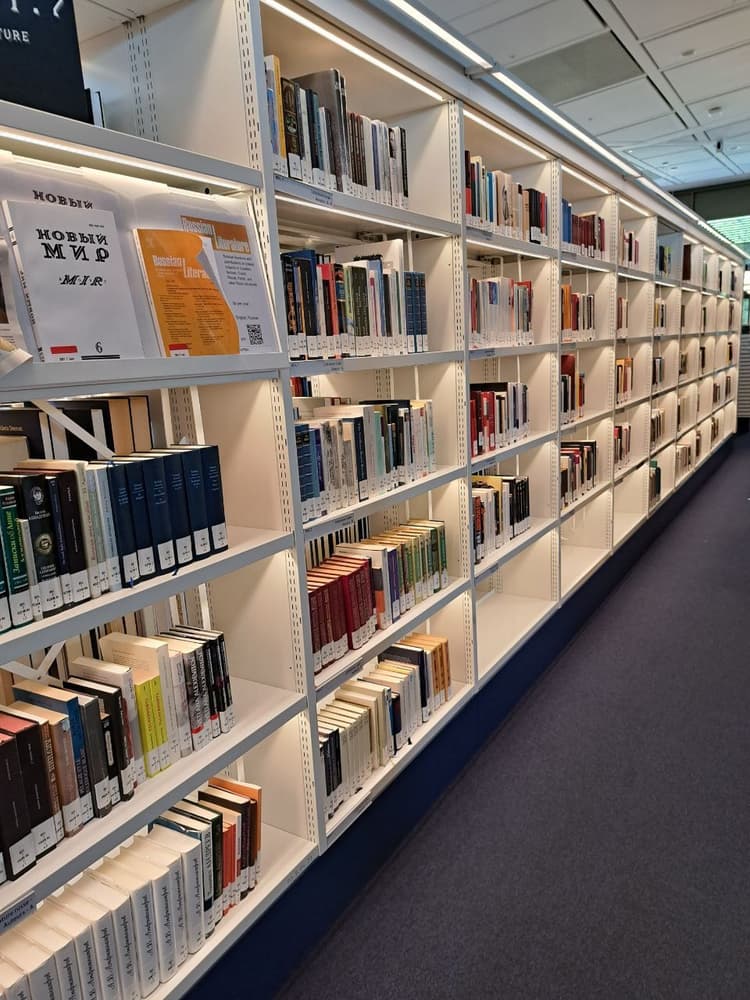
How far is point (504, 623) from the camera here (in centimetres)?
328

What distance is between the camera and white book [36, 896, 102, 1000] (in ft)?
4.15

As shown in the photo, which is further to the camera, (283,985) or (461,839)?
(461,839)

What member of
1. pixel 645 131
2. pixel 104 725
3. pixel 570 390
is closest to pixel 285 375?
pixel 104 725

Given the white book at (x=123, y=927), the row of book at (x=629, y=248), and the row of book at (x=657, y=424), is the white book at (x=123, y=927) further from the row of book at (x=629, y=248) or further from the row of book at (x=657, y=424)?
the row of book at (x=657, y=424)

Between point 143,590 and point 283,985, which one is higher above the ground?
point 143,590

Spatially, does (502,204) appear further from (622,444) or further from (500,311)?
(622,444)

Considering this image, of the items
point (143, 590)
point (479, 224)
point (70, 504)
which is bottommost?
point (143, 590)

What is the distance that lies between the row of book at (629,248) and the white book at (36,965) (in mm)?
4596

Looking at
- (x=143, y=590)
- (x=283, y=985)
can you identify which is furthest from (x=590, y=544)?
(x=143, y=590)

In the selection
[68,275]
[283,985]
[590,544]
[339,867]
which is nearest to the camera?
[68,275]

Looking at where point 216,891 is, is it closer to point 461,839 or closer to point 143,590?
point 143,590

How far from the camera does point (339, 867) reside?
195 centimetres

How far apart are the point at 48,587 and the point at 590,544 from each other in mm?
3769

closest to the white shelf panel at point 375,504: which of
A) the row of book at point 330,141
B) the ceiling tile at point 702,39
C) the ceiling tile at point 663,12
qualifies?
the row of book at point 330,141
